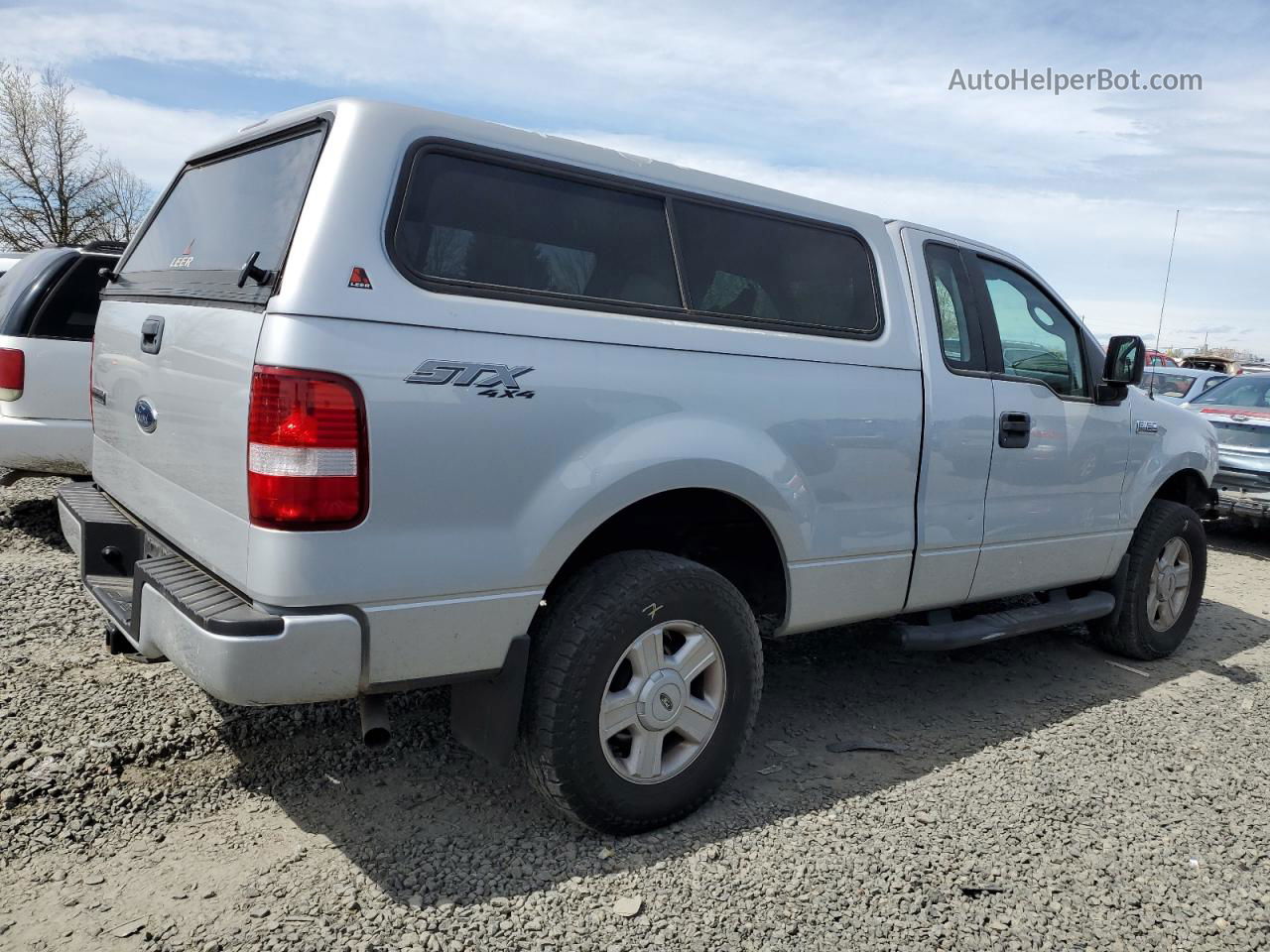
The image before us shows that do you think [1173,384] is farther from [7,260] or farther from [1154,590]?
[7,260]

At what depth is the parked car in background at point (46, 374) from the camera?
5547mm

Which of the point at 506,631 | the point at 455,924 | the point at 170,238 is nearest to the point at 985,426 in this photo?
the point at 506,631

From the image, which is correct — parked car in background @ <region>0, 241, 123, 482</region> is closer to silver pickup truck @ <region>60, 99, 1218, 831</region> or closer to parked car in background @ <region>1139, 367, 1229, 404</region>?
silver pickup truck @ <region>60, 99, 1218, 831</region>

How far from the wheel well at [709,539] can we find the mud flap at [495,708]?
1.19 feet

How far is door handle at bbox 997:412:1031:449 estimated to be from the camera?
3971 millimetres

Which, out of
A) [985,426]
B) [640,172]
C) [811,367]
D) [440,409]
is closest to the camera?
[440,409]

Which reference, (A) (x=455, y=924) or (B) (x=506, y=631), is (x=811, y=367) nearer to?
(B) (x=506, y=631)

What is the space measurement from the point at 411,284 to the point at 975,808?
98.3 inches

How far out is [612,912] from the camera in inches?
104

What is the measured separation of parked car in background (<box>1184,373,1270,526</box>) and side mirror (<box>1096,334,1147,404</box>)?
435cm

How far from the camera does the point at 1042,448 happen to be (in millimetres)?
4164

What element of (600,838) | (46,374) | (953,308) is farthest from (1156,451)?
(46,374)

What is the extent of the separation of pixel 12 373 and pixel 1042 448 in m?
5.44

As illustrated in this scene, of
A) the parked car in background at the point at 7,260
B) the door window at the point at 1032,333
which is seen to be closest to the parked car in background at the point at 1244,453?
the door window at the point at 1032,333
